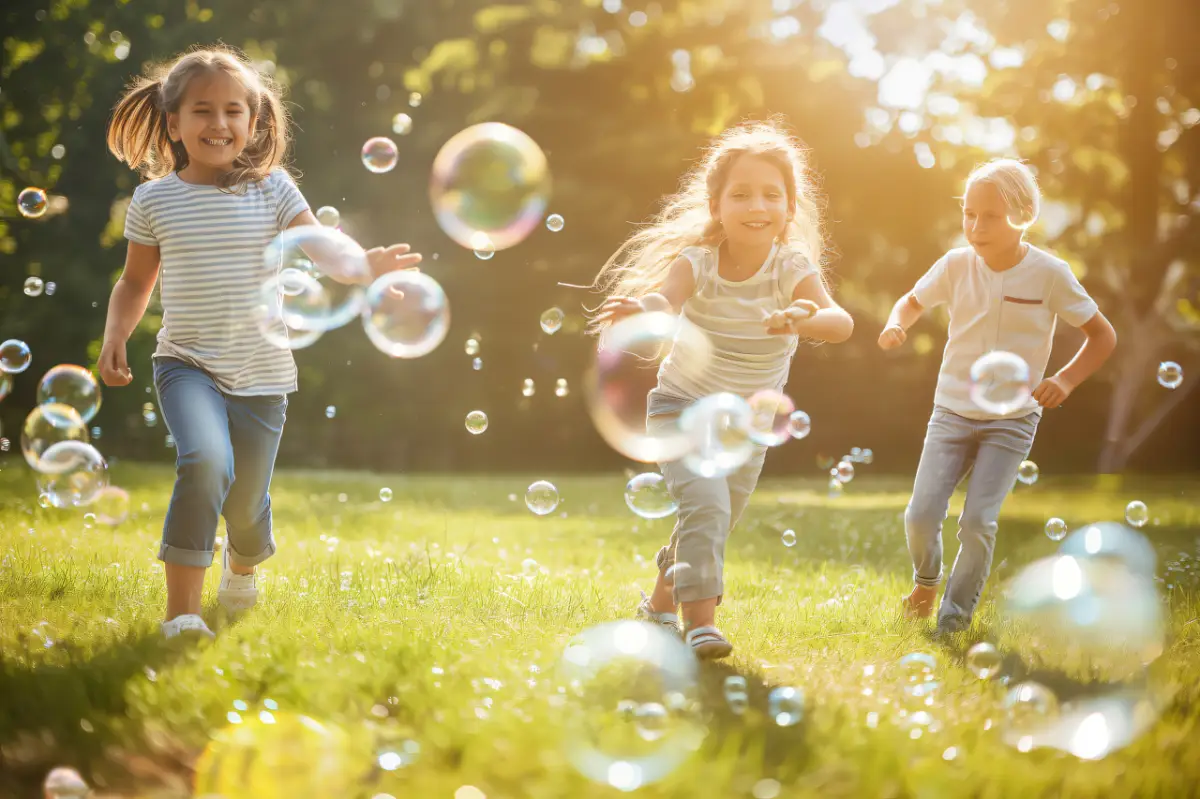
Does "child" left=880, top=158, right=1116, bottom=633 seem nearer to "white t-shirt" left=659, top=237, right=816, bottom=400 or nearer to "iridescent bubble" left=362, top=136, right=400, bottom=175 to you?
"white t-shirt" left=659, top=237, right=816, bottom=400

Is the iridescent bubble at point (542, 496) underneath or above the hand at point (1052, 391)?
underneath

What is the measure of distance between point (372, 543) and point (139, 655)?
3273mm

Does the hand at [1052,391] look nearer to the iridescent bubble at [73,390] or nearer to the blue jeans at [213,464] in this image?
the blue jeans at [213,464]

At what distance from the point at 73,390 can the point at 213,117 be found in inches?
81.2

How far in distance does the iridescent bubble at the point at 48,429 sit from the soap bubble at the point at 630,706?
272 cm

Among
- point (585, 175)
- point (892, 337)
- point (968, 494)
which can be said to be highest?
point (585, 175)

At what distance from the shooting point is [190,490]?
3.73 meters

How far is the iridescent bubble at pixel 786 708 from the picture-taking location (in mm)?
2859

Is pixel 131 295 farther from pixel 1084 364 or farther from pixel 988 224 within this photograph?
pixel 1084 364

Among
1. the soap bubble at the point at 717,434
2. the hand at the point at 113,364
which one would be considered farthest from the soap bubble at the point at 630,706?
the hand at the point at 113,364

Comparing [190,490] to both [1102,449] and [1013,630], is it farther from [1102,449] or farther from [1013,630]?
[1102,449]

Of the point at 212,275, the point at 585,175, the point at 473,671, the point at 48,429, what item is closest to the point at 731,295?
the point at 473,671

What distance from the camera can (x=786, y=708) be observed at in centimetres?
291

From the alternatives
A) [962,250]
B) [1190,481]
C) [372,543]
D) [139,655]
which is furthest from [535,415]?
[139,655]
